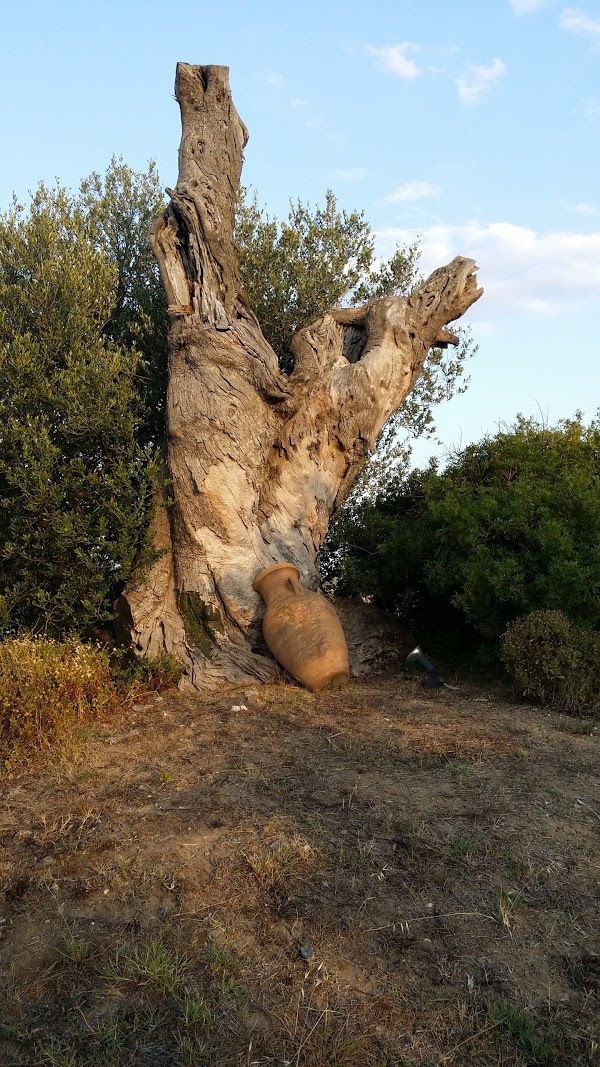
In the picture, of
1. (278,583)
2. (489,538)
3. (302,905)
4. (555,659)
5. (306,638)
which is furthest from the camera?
(489,538)

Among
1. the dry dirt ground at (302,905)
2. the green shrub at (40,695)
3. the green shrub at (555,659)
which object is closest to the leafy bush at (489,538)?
the green shrub at (555,659)

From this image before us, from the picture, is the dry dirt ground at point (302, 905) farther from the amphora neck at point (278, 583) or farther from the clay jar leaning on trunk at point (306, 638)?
the amphora neck at point (278, 583)

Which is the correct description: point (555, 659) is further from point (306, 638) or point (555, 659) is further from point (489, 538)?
point (306, 638)

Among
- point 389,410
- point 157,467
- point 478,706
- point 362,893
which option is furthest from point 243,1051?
point 389,410

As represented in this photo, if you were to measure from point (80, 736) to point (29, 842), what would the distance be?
5.78 feet

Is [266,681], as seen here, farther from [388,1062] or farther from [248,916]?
[388,1062]

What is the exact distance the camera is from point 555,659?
7922 mm

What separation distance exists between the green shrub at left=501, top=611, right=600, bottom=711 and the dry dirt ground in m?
1.62

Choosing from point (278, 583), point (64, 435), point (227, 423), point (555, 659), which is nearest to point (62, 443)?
point (64, 435)

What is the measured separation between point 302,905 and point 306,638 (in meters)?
4.33

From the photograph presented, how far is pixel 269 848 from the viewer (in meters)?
4.51

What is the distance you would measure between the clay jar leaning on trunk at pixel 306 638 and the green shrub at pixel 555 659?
5.79 feet

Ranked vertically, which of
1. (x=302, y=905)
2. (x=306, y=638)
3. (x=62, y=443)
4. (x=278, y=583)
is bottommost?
(x=302, y=905)

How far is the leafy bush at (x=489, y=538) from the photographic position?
8.69 meters
